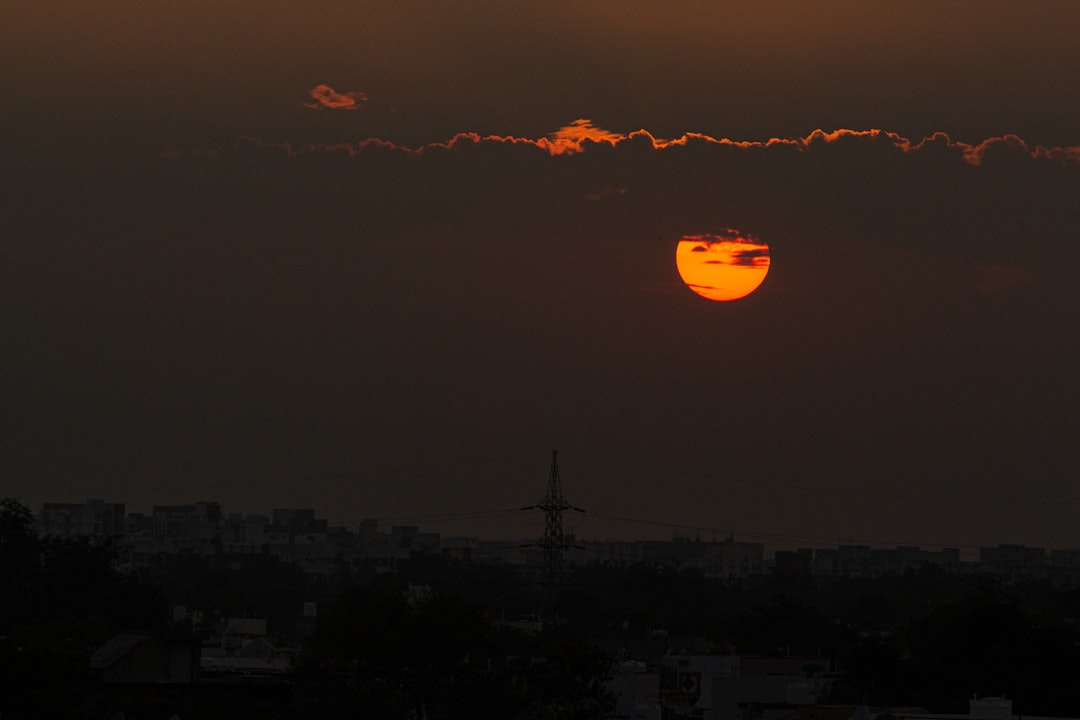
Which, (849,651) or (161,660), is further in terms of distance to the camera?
(849,651)

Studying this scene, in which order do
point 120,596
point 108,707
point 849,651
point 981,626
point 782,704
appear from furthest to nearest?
point 120,596, point 981,626, point 849,651, point 782,704, point 108,707

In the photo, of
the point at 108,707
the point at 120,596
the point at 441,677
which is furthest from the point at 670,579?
the point at 108,707

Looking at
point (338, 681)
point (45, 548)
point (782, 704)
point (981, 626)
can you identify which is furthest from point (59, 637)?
point (45, 548)

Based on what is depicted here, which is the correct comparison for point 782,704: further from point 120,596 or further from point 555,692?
point 120,596

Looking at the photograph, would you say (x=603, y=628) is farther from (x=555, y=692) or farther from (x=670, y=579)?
(x=555, y=692)

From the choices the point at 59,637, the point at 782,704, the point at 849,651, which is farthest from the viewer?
the point at 849,651

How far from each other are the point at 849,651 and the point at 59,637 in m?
27.8

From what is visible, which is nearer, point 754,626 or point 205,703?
point 205,703

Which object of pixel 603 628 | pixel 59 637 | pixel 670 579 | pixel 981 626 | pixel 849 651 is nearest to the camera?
pixel 59 637

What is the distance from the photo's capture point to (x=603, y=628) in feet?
441

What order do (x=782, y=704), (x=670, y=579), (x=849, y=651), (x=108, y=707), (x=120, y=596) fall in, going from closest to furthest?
(x=108, y=707) < (x=782, y=704) < (x=849, y=651) < (x=120, y=596) < (x=670, y=579)

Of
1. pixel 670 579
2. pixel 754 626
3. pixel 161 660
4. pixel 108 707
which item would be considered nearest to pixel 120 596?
pixel 754 626

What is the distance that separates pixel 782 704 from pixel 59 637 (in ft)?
76.4

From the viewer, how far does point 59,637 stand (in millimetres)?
68438
